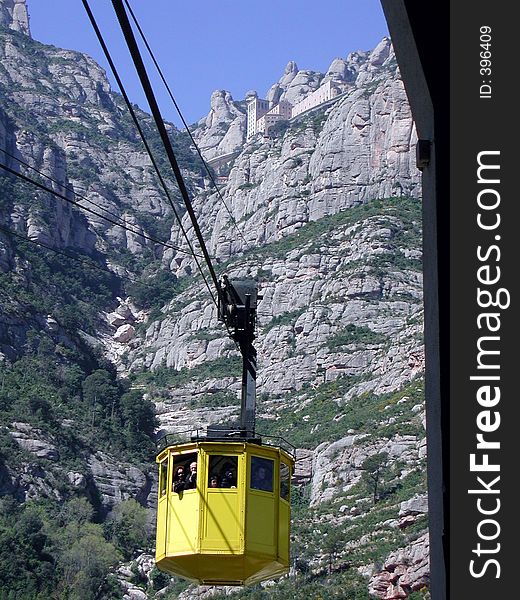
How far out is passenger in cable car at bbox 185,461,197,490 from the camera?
73.6 ft

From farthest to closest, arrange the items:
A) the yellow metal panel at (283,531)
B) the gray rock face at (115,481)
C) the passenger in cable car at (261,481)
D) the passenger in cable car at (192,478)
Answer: the gray rock face at (115,481)
the yellow metal panel at (283,531)
the passenger in cable car at (261,481)
the passenger in cable car at (192,478)

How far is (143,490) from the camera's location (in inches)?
5138

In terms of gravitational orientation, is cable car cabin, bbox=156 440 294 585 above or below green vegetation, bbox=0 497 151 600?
below

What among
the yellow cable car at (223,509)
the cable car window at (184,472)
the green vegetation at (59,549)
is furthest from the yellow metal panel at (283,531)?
the green vegetation at (59,549)

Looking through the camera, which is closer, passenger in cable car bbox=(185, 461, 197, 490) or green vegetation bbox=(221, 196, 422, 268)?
passenger in cable car bbox=(185, 461, 197, 490)

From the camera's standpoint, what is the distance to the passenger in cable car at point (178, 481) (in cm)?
2273

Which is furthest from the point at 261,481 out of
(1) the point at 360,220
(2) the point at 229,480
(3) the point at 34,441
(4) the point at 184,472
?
(1) the point at 360,220

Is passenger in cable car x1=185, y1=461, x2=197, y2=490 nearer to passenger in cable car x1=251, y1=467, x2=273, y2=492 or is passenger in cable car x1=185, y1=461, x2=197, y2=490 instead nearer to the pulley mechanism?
passenger in cable car x1=251, y1=467, x2=273, y2=492

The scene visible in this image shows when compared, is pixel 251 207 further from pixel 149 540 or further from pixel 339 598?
pixel 339 598

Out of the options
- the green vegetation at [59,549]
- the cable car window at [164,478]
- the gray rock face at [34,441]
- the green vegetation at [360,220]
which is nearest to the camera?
the cable car window at [164,478]

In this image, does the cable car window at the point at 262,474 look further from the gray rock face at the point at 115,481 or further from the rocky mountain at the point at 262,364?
the gray rock face at the point at 115,481

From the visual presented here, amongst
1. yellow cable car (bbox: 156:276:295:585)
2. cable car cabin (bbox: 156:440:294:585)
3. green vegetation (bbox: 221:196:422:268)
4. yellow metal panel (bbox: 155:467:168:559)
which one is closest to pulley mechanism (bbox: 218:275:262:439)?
yellow cable car (bbox: 156:276:295:585)

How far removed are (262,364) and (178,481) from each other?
12588cm

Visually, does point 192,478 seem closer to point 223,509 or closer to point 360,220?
point 223,509
